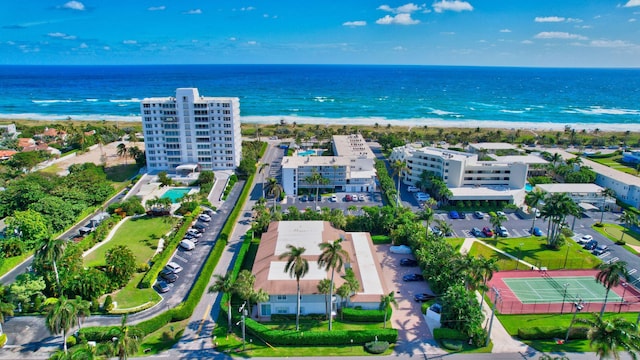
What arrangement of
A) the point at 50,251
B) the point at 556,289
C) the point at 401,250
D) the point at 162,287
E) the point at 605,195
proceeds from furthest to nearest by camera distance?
the point at 605,195 < the point at 401,250 < the point at 556,289 < the point at 162,287 < the point at 50,251

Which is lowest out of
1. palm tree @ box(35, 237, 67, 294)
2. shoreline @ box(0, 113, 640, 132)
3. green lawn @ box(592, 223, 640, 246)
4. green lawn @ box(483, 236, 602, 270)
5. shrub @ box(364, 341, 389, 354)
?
shrub @ box(364, 341, 389, 354)

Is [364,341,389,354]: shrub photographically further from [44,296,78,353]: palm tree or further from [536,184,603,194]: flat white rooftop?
[536,184,603,194]: flat white rooftop

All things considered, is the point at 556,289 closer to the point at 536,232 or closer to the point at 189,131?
the point at 536,232


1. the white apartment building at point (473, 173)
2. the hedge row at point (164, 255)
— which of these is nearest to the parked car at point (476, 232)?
the white apartment building at point (473, 173)

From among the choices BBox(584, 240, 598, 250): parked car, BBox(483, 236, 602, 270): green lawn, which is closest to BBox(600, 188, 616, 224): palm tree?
BBox(584, 240, 598, 250): parked car

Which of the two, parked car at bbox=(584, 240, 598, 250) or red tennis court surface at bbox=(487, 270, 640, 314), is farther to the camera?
parked car at bbox=(584, 240, 598, 250)

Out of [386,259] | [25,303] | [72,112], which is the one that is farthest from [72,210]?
[72,112]

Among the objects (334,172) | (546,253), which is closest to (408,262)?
(546,253)
